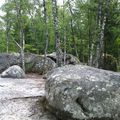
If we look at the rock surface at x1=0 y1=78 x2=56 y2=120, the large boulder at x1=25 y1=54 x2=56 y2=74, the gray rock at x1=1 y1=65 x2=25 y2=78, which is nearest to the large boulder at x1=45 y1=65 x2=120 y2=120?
the rock surface at x1=0 y1=78 x2=56 y2=120

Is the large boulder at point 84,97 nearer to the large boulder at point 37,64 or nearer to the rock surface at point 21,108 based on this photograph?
the rock surface at point 21,108

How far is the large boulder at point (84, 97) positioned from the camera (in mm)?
6899

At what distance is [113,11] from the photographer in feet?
72.0

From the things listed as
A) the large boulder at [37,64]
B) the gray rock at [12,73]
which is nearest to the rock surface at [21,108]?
the gray rock at [12,73]

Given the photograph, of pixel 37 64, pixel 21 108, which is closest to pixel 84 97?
pixel 21 108

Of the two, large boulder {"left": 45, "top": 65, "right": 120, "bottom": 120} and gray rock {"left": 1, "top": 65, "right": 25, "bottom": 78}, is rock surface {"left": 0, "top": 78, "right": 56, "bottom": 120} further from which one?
gray rock {"left": 1, "top": 65, "right": 25, "bottom": 78}

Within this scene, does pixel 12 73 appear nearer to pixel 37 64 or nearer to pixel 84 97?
pixel 37 64

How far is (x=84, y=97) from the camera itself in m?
7.03

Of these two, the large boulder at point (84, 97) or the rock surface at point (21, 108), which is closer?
the large boulder at point (84, 97)

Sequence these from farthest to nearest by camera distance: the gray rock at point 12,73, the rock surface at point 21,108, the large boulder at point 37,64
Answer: the large boulder at point 37,64 → the gray rock at point 12,73 → the rock surface at point 21,108

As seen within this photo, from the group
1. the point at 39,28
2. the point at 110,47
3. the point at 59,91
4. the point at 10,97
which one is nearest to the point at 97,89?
the point at 59,91

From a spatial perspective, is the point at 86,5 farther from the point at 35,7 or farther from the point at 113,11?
the point at 35,7

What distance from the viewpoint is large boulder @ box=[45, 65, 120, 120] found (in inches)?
272

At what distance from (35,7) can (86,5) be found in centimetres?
760
